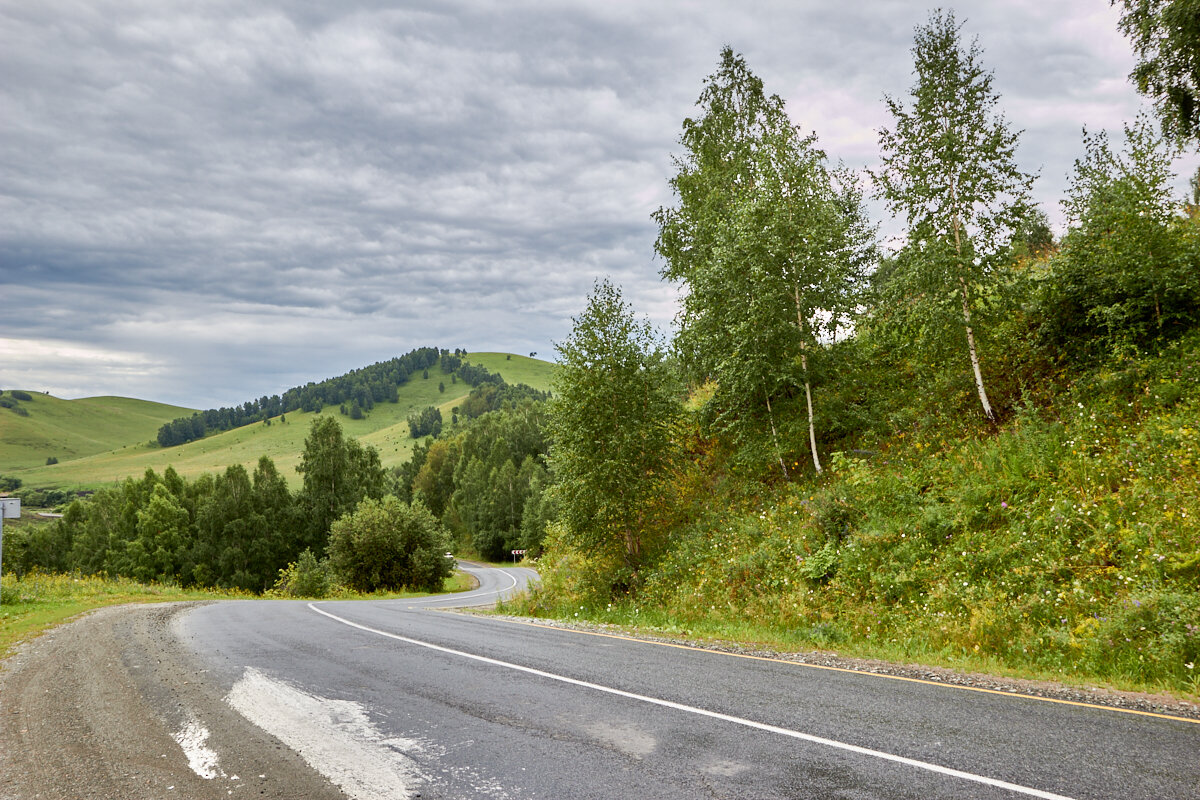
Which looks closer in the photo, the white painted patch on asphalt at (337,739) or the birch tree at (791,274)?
the white painted patch on asphalt at (337,739)

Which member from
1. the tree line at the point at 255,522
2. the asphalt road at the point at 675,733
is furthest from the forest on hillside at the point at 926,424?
the tree line at the point at 255,522

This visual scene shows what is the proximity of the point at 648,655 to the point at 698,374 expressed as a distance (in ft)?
46.7

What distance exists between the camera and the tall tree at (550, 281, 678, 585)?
742 inches

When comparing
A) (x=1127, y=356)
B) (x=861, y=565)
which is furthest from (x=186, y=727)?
(x=1127, y=356)

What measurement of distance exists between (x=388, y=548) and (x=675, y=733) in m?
38.9

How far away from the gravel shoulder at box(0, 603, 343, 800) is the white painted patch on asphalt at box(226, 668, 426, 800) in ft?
0.51

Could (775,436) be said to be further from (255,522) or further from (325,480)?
(255,522)

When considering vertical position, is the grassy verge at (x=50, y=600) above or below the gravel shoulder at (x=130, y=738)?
below

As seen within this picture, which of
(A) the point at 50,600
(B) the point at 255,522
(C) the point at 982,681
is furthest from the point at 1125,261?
(B) the point at 255,522

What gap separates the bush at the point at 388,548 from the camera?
40.2m

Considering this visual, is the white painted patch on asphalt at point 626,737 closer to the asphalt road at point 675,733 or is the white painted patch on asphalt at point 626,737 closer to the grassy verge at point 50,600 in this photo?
the asphalt road at point 675,733

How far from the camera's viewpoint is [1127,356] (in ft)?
44.1

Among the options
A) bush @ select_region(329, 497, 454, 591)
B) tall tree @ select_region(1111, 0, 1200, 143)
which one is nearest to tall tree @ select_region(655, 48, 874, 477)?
tall tree @ select_region(1111, 0, 1200, 143)

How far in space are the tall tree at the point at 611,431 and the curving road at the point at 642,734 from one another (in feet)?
30.2
